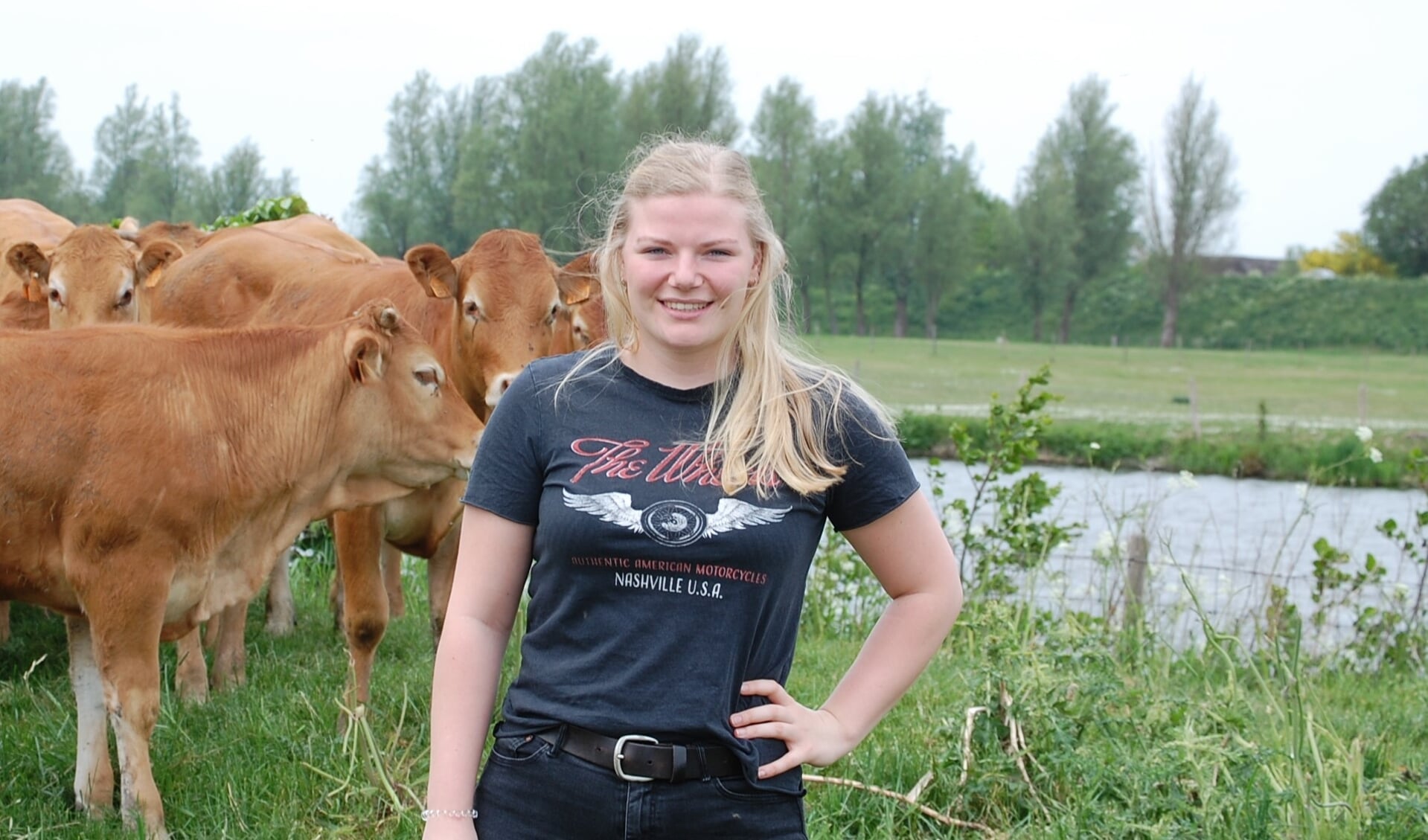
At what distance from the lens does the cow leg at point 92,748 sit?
4.92 meters

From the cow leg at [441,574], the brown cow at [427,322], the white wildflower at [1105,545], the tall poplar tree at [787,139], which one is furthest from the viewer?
the tall poplar tree at [787,139]

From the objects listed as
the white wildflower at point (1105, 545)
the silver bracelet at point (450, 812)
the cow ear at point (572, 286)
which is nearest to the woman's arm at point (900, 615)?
the silver bracelet at point (450, 812)

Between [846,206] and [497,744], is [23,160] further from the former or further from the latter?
[497,744]

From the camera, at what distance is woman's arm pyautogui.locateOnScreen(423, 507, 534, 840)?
8.86 feet

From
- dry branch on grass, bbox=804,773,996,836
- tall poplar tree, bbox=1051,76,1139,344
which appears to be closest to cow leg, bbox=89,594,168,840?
dry branch on grass, bbox=804,773,996,836

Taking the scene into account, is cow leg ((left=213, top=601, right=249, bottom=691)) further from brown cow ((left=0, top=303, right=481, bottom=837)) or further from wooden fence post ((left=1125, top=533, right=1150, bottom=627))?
wooden fence post ((left=1125, top=533, right=1150, bottom=627))

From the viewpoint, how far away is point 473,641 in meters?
2.75

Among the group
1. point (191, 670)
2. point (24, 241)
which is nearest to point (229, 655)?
point (191, 670)

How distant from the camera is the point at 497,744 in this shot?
2.76 m

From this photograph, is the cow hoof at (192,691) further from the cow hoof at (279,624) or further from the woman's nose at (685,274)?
the woman's nose at (685,274)

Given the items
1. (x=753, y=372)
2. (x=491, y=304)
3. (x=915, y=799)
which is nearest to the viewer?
(x=753, y=372)

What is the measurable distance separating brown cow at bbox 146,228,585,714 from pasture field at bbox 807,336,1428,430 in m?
15.8

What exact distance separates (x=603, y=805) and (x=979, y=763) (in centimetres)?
279

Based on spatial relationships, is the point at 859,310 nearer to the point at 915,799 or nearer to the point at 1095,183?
the point at 1095,183
